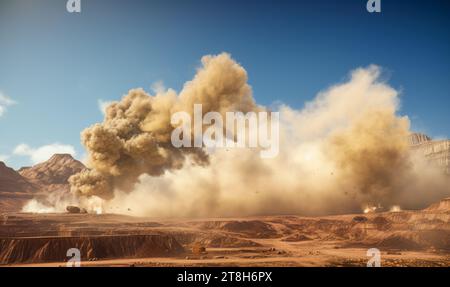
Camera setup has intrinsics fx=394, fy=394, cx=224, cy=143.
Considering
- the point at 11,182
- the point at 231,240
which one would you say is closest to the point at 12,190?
the point at 11,182

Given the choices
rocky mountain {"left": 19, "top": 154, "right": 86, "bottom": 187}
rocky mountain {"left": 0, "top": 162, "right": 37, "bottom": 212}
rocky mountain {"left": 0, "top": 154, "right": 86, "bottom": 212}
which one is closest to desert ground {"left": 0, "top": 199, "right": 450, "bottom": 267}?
rocky mountain {"left": 0, "top": 162, "right": 37, "bottom": 212}

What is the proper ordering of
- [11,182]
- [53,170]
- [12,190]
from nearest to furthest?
[12,190], [11,182], [53,170]

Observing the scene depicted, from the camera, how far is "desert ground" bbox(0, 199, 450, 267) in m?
45.3

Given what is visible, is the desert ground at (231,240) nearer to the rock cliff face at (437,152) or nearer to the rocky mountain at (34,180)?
the rocky mountain at (34,180)

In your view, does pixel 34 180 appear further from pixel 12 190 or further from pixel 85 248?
pixel 85 248

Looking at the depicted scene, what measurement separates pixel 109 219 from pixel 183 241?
13.3 meters

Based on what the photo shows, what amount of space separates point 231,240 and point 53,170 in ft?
398

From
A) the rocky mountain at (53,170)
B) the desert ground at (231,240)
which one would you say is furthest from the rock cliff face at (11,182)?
the desert ground at (231,240)

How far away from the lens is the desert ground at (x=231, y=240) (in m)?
45.3

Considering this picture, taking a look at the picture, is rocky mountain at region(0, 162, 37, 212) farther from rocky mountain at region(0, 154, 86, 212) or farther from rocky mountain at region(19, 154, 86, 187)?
rocky mountain at region(19, 154, 86, 187)

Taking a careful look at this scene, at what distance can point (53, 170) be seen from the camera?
159875 mm

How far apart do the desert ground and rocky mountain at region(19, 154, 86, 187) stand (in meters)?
93.9

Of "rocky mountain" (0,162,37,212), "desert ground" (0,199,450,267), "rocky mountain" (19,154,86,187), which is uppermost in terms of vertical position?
"rocky mountain" (19,154,86,187)
